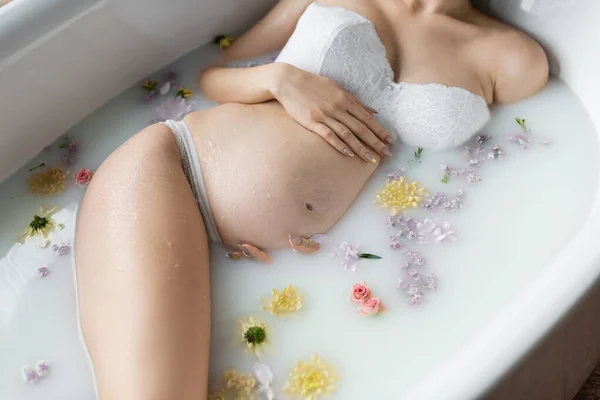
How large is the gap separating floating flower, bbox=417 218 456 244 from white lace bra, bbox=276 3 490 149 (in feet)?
0.57

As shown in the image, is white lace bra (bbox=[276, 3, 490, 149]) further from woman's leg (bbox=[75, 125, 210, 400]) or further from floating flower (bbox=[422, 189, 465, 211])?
woman's leg (bbox=[75, 125, 210, 400])

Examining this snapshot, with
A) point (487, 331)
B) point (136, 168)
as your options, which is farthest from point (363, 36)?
point (487, 331)

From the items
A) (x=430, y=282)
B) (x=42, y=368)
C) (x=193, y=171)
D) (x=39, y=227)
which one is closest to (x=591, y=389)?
(x=430, y=282)

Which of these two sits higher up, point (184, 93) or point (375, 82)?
point (375, 82)

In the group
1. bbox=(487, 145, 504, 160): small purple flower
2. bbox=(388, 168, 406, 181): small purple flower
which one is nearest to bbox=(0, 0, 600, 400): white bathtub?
bbox=(487, 145, 504, 160): small purple flower

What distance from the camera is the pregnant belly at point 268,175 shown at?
3.99ft

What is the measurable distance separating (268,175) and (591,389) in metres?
0.80

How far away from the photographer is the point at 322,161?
1270 mm

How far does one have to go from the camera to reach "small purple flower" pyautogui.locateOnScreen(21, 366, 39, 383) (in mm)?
1179

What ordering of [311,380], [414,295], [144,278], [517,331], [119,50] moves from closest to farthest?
[517,331], [144,278], [311,380], [414,295], [119,50]

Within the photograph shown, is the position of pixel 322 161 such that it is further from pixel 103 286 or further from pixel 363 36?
pixel 103 286

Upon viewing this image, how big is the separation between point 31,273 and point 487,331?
86cm

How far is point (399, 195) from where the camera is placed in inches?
55.0

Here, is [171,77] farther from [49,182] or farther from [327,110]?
[327,110]
